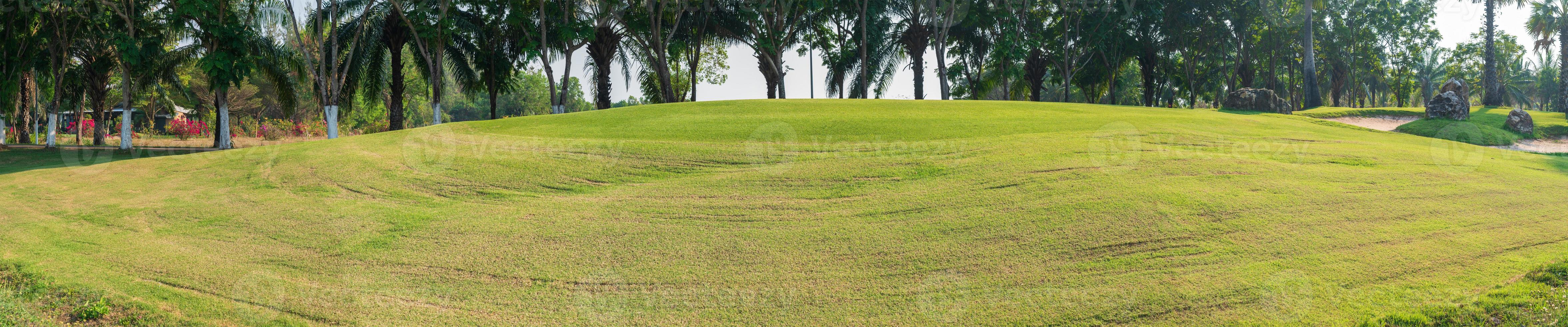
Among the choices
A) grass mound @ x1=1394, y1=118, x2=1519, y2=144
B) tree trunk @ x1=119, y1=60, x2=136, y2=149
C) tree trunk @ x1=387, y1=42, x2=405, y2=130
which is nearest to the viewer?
grass mound @ x1=1394, y1=118, x2=1519, y2=144

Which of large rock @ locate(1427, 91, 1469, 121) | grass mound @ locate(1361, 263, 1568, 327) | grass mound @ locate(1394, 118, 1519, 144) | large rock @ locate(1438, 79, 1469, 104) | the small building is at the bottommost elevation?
grass mound @ locate(1361, 263, 1568, 327)

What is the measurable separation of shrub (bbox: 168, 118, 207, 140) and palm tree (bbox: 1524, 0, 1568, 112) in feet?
186

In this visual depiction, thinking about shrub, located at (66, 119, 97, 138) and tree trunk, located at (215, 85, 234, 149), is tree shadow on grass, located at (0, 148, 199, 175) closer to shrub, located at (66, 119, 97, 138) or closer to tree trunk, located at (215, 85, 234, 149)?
tree trunk, located at (215, 85, 234, 149)

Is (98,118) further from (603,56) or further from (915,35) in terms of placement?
(915,35)

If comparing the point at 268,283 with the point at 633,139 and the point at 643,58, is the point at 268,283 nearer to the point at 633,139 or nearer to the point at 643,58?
the point at 633,139

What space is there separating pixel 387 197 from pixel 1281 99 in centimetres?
2328

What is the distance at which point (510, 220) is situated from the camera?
8.46m

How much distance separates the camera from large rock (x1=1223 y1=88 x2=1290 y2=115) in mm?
22016

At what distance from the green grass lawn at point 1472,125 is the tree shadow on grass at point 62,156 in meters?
25.9

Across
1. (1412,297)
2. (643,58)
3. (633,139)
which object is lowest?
(1412,297)

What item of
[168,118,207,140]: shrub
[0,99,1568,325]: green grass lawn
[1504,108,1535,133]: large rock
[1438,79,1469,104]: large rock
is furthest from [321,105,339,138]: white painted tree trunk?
[1438,79,1469,104]: large rock

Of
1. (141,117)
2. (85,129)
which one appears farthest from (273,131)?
(141,117)

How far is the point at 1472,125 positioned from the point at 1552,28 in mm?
25473

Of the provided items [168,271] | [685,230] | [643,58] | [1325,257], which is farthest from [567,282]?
[643,58]
